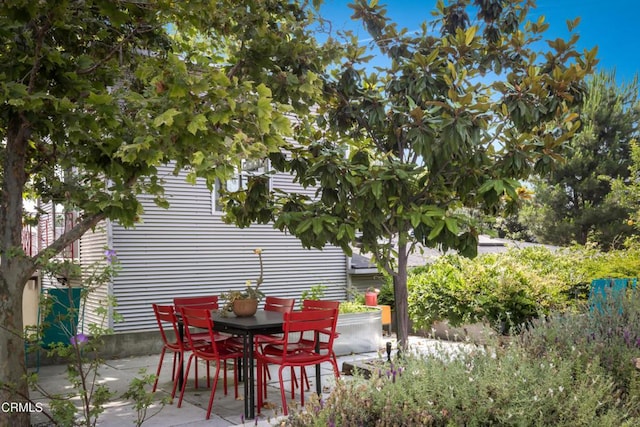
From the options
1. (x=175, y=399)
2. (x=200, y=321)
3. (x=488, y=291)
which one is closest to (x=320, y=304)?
(x=200, y=321)

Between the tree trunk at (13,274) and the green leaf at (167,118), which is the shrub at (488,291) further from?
the green leaf at (167,118)

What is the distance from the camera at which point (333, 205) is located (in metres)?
5.76

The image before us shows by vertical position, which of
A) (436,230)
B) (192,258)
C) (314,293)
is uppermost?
(436,230)

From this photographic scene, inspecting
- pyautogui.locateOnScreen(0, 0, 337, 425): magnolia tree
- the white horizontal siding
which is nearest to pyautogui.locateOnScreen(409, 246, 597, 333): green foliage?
pyautogui.locateOnScreen(0, 0, 337, 425): magnolia tree

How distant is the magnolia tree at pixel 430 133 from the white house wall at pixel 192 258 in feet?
11.0

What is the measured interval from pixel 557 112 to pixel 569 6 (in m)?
18.9

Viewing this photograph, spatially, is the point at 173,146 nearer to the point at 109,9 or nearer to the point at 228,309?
the point at 109,9

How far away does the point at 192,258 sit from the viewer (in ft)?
33.9

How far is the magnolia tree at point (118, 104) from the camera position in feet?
13.0

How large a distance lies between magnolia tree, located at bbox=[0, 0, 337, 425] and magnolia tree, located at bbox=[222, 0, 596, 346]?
0.82 meters

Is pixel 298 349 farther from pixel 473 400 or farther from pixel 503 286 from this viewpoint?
pixel 503 286

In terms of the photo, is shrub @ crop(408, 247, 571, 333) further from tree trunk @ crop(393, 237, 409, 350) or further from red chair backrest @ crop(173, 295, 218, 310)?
red chair backrest @ crop(173, 295, 218, 310)

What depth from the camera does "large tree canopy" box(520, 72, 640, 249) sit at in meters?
22.6

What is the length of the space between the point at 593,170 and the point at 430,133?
2051 centimetres
